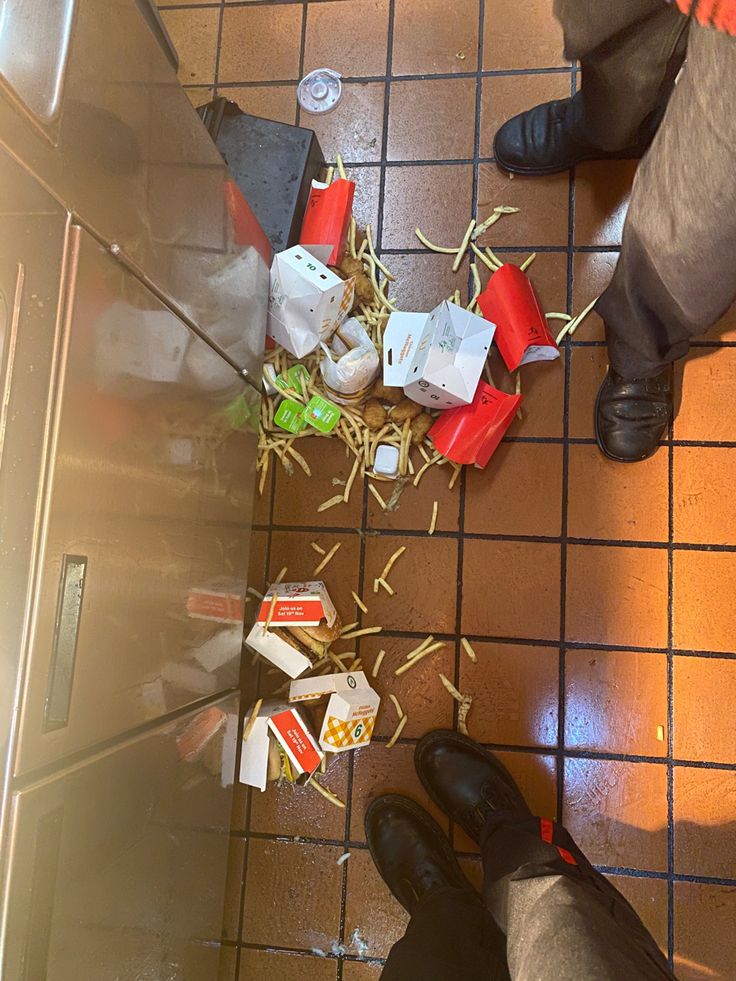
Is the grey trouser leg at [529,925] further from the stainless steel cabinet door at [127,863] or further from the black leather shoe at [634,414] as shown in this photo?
the black leather shoe at [634,414]

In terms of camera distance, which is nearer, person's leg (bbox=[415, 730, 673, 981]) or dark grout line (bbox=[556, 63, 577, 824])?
person's leg (bbox=[415, 730, 673, 981])

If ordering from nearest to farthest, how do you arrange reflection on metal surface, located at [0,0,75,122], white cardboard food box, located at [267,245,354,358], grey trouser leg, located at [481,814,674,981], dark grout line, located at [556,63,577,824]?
reflection on metal surface, located at [0,0,75,122], grey trouser leg, located at [481,814,674,981], white cardboard food box, located at [267,245,354,358], dark grout line, located at [556,63,577,824]

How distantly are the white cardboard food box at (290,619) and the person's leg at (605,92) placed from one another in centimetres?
116

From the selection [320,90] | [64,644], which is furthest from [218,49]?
[64,644]

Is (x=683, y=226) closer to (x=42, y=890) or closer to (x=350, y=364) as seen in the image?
(x=350, y=364)

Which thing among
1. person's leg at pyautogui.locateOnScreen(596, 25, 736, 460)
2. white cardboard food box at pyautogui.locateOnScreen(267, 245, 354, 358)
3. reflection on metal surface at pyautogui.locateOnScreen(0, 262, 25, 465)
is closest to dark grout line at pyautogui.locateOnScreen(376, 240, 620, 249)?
white cardboard food box at pyautogui.locateOnScreen(267, 245, 354, 358)

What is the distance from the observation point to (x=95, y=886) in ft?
3.32

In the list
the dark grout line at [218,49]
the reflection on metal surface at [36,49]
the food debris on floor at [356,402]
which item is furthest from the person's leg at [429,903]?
the dark grout line at [218,49]

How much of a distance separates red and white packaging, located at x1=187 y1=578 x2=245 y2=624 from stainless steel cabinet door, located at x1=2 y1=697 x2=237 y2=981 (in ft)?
0.60

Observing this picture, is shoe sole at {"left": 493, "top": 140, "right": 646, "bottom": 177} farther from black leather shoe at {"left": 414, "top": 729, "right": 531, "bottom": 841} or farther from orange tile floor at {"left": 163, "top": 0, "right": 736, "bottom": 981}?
black leather shoe at {"left": 414, "top": 729, "right": 531, "bottom": 841}

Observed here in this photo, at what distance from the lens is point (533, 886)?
4.08 feet

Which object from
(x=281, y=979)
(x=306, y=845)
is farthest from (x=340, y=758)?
(x=281, y=979)

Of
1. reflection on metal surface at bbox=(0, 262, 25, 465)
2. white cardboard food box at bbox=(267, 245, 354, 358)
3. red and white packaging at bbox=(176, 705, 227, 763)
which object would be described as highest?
white cardboard food box at bbox=(267, 245, 354, 358)

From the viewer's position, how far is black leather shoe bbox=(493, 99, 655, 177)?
163 centimetres
